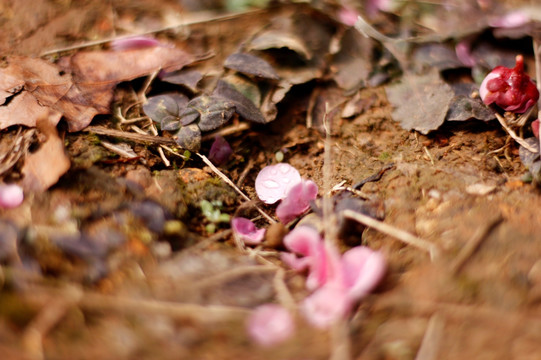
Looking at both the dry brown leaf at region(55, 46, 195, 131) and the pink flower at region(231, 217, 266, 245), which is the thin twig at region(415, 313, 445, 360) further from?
the dry brown leaf at region(55, 46, 195, 131)

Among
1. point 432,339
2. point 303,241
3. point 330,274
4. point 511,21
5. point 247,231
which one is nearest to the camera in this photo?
point 432,339

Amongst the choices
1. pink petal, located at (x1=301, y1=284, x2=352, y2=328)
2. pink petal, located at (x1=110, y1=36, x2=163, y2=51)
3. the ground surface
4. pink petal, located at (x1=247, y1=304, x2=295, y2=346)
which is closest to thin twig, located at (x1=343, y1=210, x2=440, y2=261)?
the ground surface

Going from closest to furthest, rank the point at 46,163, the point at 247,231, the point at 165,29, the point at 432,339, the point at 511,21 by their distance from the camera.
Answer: the point at 432,339
the point at 46,163
the point at 247,231
the point at 511,21
the point at 165,29

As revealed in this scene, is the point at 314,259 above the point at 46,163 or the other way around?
the other way around

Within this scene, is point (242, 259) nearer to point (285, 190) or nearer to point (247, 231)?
point (247, 231)

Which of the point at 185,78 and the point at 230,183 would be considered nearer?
the point at 230,183

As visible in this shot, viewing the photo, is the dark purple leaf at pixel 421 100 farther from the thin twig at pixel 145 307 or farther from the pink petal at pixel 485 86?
the thin twig at pixel 145 307

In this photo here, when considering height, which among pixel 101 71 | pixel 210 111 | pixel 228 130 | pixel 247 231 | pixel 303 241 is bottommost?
pixel 247 231

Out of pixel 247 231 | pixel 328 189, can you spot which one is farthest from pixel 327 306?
pixel 328 189
